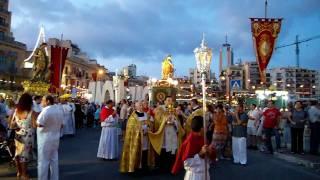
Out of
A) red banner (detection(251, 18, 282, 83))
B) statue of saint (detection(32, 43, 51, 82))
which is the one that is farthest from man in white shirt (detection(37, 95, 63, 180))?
statue of saint (detection(32, 43, 51, 82))

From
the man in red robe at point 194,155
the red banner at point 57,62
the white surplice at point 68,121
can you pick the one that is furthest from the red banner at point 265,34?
the man in red robe at point 194,155

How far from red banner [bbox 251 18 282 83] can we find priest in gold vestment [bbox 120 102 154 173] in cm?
1091

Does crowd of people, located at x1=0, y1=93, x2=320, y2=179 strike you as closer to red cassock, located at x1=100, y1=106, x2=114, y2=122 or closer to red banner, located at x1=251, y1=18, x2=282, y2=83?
red cassock, located at x1=100, y1=106, x2=114, y2=122

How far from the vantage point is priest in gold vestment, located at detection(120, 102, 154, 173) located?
10539 millimetres

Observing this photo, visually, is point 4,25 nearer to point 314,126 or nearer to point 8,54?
point 8,54

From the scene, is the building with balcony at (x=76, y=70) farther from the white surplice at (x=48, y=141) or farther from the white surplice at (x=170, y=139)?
the white surplice at (x=48, y=141)

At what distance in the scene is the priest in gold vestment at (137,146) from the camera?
10.5 m

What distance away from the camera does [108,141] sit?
13.3 m

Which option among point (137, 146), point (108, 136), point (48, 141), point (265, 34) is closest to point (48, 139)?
point (48, 141)

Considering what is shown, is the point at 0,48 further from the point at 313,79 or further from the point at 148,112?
the point at 313,79

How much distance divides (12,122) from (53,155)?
1.82m

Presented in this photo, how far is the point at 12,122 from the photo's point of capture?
9609mm

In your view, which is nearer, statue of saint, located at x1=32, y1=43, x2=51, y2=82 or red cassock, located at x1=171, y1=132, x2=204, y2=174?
red cassock, located at x1=171, y1=132, x2=204, y2=174

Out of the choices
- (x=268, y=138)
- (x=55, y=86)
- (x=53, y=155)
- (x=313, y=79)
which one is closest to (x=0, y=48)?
(x=55, y=86)
